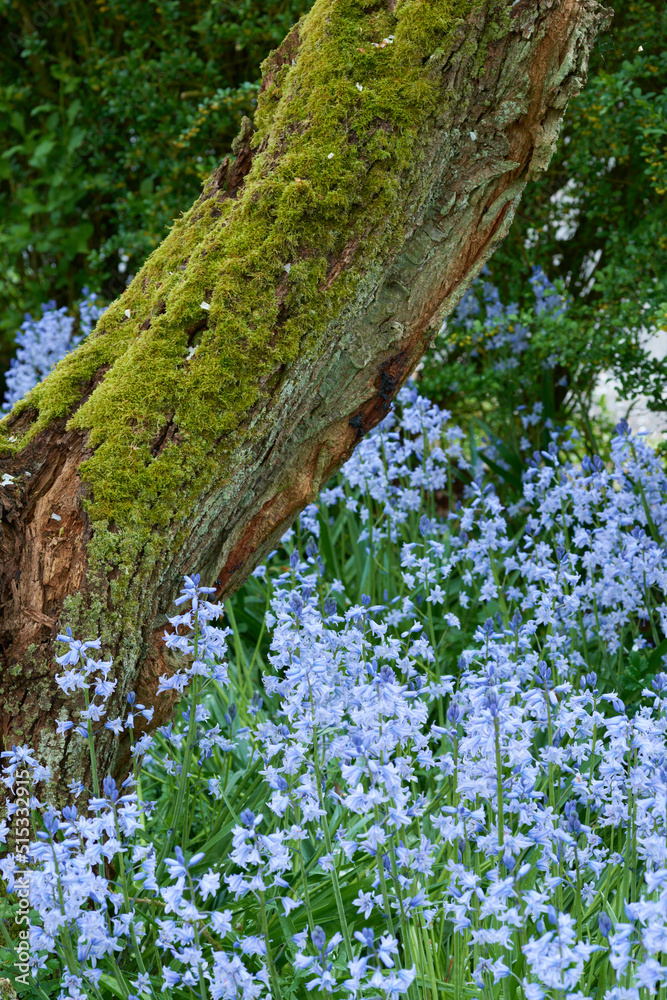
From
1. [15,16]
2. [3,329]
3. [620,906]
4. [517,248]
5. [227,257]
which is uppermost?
[15,16]

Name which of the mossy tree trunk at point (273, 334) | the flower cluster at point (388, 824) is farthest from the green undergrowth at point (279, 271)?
the flower cluster at point (388, 824)

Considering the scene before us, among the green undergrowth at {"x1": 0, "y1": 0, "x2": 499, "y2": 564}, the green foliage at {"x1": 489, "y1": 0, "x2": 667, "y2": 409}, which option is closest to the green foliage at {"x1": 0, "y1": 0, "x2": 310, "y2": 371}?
the green foliage at {"x1": 489, "y1": 0, "x2": 667, "y2": 409}

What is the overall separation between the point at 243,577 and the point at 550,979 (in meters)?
1.60

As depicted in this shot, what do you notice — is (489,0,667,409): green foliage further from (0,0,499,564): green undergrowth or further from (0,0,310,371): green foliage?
(0,0,310,371): green foliage

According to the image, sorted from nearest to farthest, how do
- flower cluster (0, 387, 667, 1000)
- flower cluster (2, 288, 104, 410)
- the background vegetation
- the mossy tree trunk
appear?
flower cluster (0, 387, 667, 1000)
the mossy tree trunk
the background vegetation
flower cluster (2, 288, 104, 410)

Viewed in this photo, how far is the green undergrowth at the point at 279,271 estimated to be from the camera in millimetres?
2498

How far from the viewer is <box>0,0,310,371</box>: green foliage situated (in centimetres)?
591

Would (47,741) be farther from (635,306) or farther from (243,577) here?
(635,306)

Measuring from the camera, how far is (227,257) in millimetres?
2586

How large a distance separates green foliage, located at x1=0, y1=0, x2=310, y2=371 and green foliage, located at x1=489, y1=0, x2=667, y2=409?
75.8 inches

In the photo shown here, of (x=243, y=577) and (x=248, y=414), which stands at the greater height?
(x=248, y=414)

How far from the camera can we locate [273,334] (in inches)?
99.7

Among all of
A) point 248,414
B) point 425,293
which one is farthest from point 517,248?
point 248,414

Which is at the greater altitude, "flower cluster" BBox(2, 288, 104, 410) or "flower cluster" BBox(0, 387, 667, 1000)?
"flower cluster" BBox(2, 288, 104, 410)
